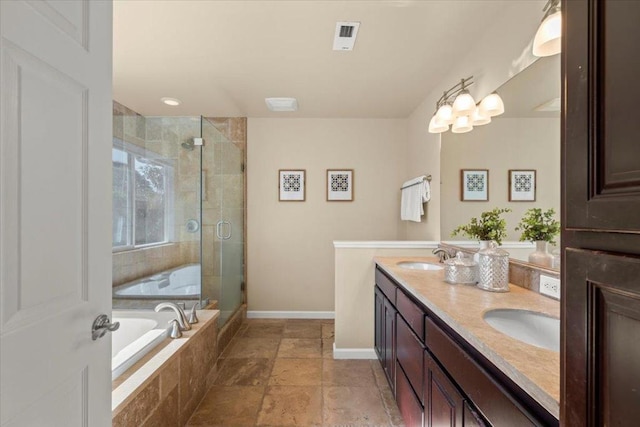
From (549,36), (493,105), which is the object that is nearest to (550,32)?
(549,36)

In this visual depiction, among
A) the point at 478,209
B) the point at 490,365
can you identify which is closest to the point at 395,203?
the point at 478,209

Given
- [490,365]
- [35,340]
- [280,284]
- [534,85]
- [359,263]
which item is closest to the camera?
[35,340]

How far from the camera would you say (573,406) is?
1.46 feet

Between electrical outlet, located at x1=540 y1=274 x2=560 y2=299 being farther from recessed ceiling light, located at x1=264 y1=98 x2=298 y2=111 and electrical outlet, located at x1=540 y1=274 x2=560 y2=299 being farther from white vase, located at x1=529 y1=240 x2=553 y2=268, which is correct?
recessed ceiling light, located at x1=264 y1=98 x2=298 y2=111

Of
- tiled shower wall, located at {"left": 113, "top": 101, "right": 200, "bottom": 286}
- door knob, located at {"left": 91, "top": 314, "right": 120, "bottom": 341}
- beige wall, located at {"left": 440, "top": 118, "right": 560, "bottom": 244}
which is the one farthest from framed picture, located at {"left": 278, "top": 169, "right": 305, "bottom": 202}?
door knob, located at {"left": 91, "top": 314, "right": 120, "bottom": 341}

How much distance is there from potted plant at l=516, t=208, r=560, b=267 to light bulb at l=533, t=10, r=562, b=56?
70 cm

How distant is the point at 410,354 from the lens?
58.7 inches

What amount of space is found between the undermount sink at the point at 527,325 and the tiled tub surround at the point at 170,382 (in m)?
1.52

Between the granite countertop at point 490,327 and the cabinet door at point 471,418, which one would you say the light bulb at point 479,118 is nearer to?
the granite countertop at point 490,327

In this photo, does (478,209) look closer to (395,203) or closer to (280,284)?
(395,203)

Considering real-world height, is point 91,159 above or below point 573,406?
above

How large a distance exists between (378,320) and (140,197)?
241 centimetres

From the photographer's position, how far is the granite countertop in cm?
66

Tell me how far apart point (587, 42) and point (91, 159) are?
1150mm
